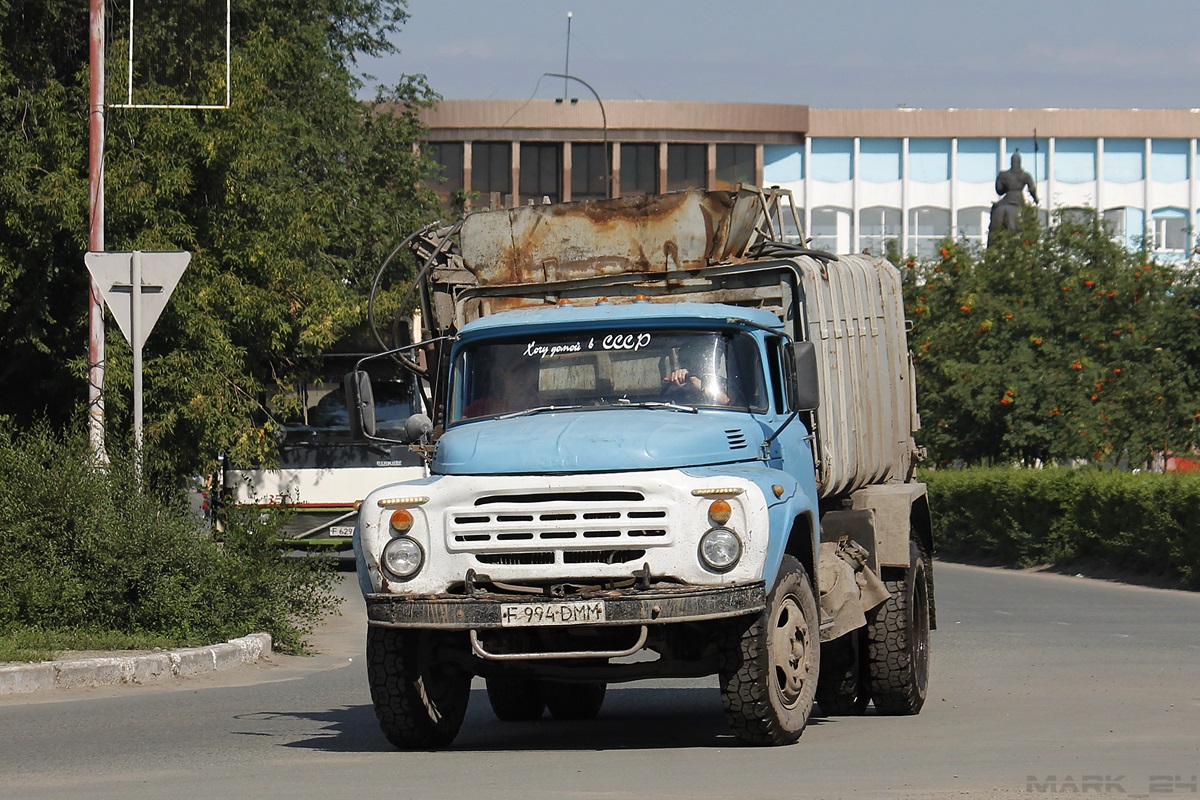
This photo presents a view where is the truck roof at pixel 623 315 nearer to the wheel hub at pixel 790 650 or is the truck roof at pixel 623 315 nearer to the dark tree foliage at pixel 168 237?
the wheel hub at pixel 790 650

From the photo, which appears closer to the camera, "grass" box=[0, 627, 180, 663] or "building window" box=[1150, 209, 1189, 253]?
"grass" box=[0, 627, 180, 663]

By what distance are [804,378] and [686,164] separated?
75.7 metres

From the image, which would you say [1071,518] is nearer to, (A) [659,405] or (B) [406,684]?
(A) [659,405]

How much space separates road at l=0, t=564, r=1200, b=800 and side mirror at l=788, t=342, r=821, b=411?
1.73 metres

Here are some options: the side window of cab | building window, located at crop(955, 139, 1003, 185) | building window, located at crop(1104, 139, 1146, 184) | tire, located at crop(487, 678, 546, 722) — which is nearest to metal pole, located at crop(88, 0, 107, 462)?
tire, located at crop(487, 678, 546, 722)

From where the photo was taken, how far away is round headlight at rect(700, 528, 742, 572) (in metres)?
8.94

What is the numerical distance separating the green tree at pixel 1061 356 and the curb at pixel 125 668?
27386 millimetres

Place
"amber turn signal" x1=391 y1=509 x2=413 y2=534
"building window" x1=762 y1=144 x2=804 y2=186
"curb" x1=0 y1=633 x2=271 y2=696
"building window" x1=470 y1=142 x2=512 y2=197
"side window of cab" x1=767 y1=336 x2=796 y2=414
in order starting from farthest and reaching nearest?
1. "building window" x1=762 y1=144 x2=804 y2=186
2. "building window" x1=470 y1=142 x2=512 y2=197
3. "curb" x1=0 y1=633 x2=271 y2=696
4. "side window of cab" x1=767 y1=336 x2=796 y2=414
5. "amber turn signal" x1=391 y1=509 x2=413 y2=534

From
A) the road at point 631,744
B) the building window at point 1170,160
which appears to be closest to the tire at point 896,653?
the road at point 631,744

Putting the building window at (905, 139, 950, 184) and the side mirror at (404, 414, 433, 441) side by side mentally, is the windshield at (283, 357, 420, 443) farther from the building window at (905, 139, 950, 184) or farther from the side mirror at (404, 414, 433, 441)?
the building window at (905, 139, 950, 184)

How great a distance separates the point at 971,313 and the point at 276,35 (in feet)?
61.3

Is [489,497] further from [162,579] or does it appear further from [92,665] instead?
[162,579]

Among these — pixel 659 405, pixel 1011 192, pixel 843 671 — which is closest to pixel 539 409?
pixel 659 405

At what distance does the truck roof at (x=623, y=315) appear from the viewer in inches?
402
